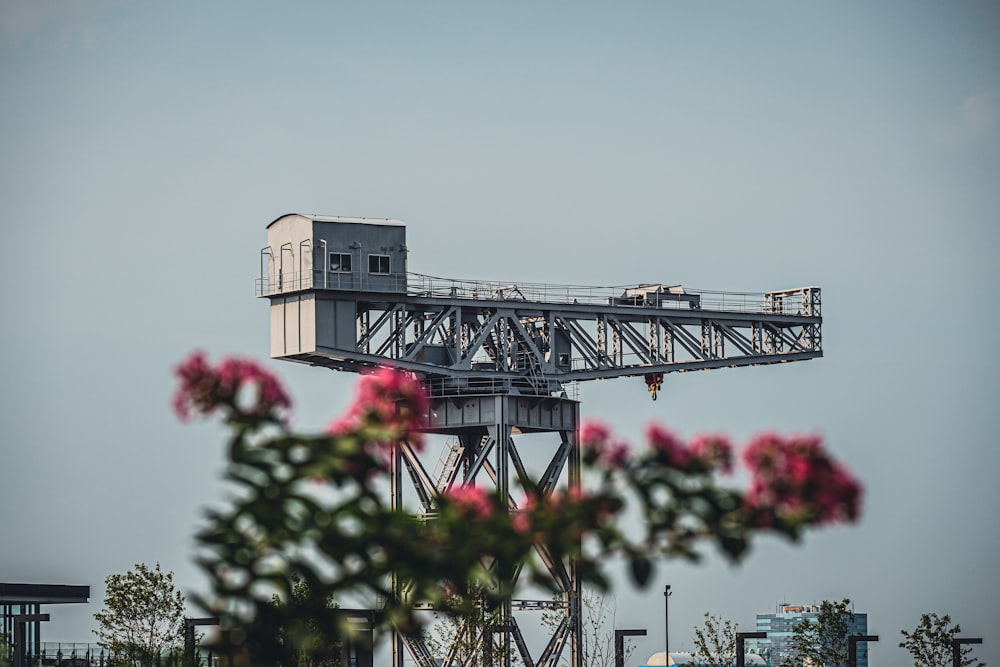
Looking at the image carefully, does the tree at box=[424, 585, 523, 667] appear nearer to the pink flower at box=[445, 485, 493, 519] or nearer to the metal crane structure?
the metal crane structure

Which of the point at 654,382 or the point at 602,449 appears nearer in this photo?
the point at 602,449

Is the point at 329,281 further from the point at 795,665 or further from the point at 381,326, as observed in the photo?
the point at 795,665

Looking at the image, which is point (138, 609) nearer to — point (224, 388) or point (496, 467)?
point (496, 467)

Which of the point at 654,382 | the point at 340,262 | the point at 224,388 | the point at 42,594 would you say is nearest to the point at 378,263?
the point at 340,262

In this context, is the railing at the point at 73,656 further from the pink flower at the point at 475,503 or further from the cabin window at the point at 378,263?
the pink flower at the point at 475,503

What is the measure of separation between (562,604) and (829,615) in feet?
70.2

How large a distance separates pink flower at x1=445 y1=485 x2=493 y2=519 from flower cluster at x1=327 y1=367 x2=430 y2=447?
2.04 ft

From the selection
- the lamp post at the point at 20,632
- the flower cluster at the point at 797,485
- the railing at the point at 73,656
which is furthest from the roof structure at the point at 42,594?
the flower cluster at the point at 797,485

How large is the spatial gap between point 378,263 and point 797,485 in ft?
234

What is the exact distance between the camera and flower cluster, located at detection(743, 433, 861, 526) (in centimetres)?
1182

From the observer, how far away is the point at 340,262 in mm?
81375

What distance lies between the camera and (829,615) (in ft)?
338

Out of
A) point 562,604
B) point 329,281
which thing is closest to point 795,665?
point 562,604

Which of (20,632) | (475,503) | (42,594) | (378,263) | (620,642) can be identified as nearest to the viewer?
(475,503)
